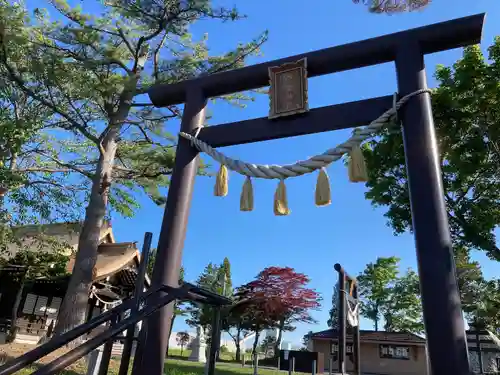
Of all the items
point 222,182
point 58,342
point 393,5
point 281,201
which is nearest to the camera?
point 58,342

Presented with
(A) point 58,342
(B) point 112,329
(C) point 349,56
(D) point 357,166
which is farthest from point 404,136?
(A) point 58,342

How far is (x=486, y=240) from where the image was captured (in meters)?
9.59

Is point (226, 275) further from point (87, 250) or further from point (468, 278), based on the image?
point (87, 250)

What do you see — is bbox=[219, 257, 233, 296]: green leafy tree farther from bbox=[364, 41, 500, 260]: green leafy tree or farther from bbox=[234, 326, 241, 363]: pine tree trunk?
bbox=[364, 41, 500, 260]: green leafy tree

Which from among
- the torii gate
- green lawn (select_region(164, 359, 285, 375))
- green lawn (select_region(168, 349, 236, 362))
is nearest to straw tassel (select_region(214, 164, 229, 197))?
the torii gate

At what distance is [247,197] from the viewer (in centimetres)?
341

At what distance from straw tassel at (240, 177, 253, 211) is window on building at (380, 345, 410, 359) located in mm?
21644

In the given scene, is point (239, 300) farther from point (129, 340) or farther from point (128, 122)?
point (129, 340)

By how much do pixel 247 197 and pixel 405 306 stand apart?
2587cm

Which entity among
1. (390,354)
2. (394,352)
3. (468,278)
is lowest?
(390,354)

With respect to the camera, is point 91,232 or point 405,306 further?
point 405,306

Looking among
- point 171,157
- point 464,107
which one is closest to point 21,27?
point 171,157

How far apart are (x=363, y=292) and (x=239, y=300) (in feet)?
32.8

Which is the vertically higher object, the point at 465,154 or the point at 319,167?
the point at 465,154
